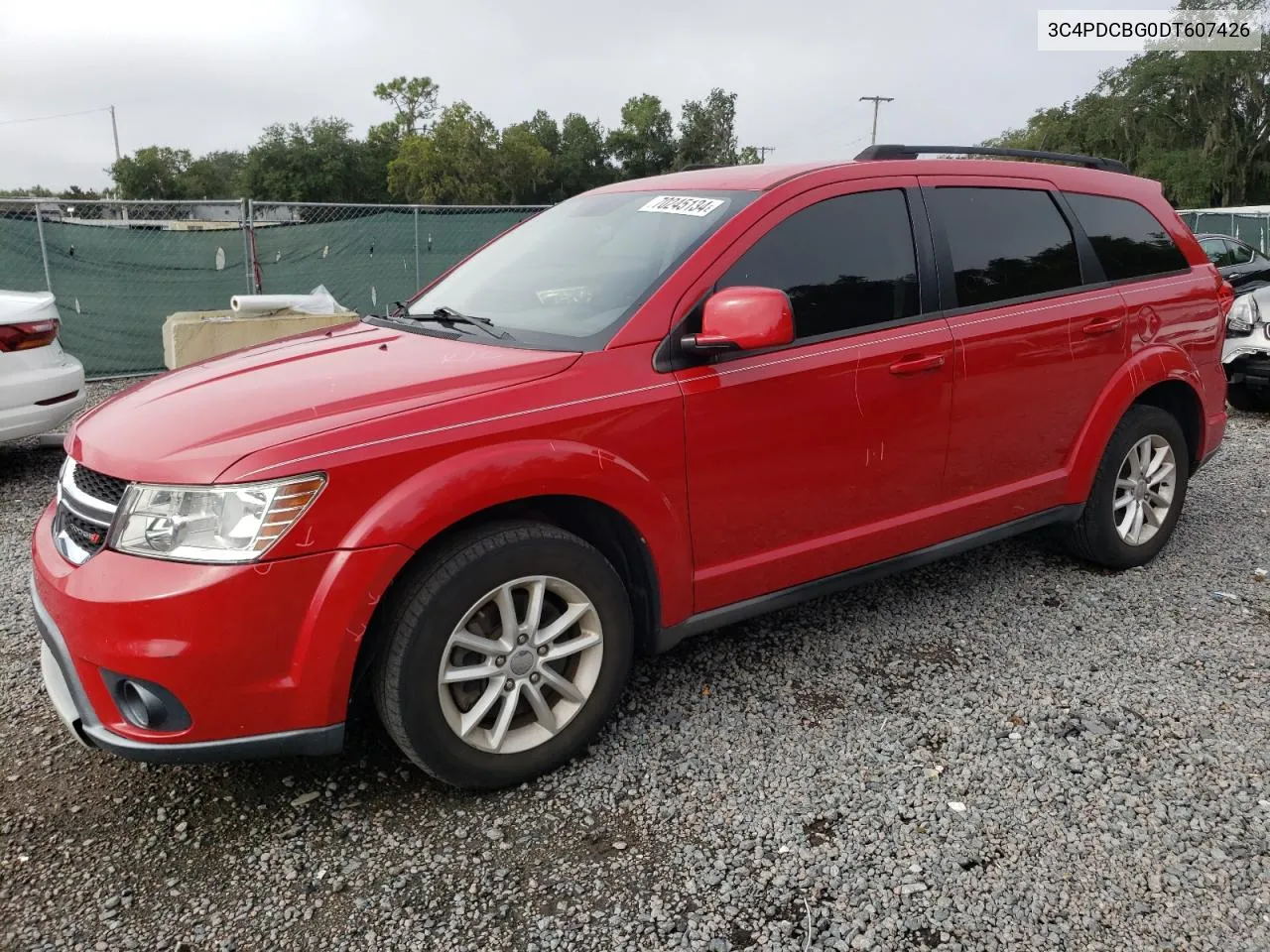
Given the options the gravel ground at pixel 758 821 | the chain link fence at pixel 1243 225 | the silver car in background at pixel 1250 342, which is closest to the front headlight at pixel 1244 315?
the silver car in background at pixel 1250 342

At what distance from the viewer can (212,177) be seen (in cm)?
9275

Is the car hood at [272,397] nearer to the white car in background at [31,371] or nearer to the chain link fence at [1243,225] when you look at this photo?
the white car in background at [31,371]

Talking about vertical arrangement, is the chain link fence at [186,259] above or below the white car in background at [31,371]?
above

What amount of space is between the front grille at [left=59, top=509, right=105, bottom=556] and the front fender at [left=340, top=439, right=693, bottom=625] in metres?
0.68

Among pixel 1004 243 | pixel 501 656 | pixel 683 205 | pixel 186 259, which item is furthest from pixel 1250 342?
pixel 186 259

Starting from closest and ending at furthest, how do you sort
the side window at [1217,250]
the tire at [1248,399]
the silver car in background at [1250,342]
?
the silver car in background at [1250,342] → the tire at [1248,399] → the side window at [1217,250]

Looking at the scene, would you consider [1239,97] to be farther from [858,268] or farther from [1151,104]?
[858,268]

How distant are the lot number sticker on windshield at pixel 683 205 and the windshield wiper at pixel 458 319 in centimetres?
73

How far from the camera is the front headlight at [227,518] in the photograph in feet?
7.29

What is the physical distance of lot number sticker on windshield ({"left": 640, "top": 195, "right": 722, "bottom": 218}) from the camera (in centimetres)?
315

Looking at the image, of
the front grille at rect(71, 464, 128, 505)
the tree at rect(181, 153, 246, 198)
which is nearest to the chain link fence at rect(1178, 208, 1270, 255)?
the front grille at rect(71, 464, 128, 505)

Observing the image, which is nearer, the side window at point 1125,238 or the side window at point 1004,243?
the side window at point 1004,243

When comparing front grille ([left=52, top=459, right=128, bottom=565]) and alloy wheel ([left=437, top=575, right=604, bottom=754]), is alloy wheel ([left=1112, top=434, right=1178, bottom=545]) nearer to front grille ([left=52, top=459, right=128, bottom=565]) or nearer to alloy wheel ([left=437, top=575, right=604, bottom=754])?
alloy wheel ([left=437, top=575, right=604, bottom=754])

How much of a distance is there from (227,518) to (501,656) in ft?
2.68
